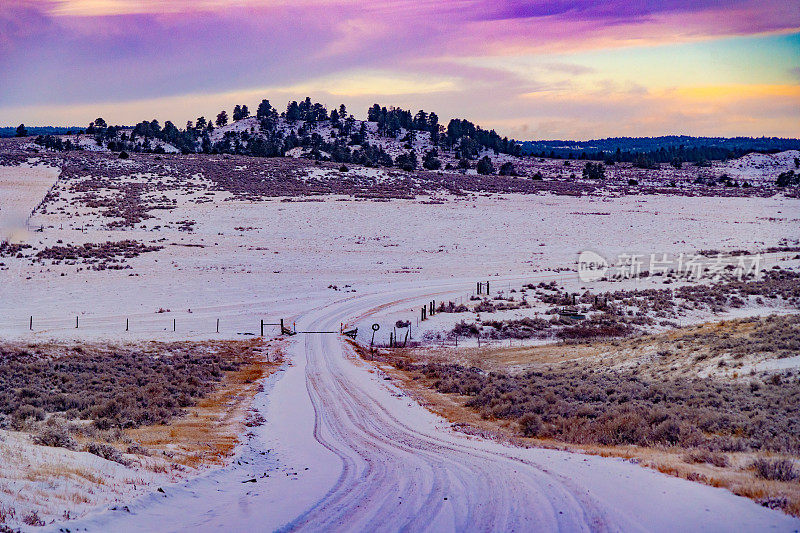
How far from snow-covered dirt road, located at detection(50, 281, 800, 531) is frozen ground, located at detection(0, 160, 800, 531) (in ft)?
0.16

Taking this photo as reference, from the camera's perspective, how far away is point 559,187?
4353 inches

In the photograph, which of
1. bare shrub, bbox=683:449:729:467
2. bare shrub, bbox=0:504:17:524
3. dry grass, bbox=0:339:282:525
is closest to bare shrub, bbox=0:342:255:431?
dry grass, bbox=0:339:282:525

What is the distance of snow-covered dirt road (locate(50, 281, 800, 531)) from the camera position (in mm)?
8969

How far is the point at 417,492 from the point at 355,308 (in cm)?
3063

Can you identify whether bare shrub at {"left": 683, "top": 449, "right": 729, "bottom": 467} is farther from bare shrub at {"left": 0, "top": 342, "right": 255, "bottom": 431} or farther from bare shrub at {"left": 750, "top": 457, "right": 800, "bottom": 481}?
bare shrub at {"left": 0, "top": 342, "right": 255, "bottom": 431}

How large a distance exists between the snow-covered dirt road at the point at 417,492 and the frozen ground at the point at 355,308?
48 millimetres

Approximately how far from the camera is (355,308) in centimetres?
4119

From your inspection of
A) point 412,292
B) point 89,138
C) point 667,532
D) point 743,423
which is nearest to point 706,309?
point 412,292

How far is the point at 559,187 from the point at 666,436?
333 ft

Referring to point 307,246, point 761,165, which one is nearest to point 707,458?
point 307,246

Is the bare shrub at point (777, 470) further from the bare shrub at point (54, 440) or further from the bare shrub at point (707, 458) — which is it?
the bare shrub at point (54, 440)

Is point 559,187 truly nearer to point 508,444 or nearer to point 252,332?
point 252,332

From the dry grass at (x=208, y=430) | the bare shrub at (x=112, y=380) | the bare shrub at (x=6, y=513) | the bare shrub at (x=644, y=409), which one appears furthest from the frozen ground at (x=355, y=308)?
the bare shrub at (x=112, y=380)

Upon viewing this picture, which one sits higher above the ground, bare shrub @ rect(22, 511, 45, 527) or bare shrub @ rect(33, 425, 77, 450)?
bare shrub @ rect(22, 511, 45, 527)
